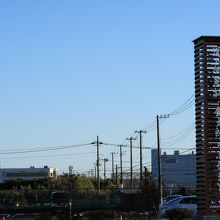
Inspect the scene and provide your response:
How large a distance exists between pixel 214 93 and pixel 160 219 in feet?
32.0

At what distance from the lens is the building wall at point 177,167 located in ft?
526

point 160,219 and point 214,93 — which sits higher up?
point 214,93

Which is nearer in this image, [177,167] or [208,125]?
[208,125]

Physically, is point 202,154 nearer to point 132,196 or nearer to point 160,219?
point 160,219

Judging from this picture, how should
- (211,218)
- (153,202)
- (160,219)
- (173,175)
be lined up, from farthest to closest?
(173,175) → (153,202) → (160,219) → (211,218)

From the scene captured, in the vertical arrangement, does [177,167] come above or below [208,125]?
above

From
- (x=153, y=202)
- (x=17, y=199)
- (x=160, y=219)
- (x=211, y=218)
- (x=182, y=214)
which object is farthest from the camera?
(x=17, y=199)

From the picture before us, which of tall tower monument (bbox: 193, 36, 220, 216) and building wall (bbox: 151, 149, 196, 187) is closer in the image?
tall tower monument (bbox: 193, 36, 220, 216)

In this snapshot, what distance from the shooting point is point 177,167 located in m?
162

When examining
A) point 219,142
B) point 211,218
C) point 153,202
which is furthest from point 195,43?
point 153,202

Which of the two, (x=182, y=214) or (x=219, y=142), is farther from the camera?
(x=182, y=214)

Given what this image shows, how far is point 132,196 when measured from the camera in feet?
223

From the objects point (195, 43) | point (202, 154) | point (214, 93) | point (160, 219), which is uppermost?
point (195, 43)

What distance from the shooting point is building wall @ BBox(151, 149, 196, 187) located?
160 metres
